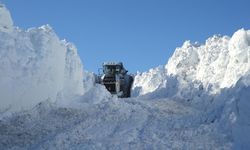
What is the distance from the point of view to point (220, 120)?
3112cm

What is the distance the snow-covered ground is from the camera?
1154 inches

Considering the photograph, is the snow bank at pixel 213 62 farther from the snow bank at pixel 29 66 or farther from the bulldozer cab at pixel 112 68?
the snow bank at pixel 29 66

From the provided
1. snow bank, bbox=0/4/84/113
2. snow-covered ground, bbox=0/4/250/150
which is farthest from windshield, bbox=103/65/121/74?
snow bank, bbox=0/4/84/113

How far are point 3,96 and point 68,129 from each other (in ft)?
19.3

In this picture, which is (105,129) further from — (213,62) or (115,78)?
(115,78)

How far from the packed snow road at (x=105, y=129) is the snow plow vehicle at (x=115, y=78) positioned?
20569mm

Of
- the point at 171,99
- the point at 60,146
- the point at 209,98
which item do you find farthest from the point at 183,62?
the point at 60,146

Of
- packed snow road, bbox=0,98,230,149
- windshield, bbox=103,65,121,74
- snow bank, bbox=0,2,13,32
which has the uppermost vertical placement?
windshield, bbox=103,65,121,74

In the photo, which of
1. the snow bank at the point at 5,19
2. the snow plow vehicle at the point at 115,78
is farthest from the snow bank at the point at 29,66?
the snow plow vehicle at the point at 115,78

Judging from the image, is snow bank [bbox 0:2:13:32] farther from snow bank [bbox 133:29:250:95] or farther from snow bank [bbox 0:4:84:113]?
snow bank [bbox 133:29:250:95]

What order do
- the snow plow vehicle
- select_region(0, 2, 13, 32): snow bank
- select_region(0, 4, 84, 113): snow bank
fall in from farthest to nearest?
the snow plow vehicle
select_region(0, 2, 13, 32): snow bank
select_region(0, 4, 84, 113): snow bank

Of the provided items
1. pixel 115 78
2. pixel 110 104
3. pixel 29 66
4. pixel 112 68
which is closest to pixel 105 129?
pixel 110 104

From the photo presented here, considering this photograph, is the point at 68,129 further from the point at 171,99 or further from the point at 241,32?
the point at 241,32

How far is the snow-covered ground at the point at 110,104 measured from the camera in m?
29.3
